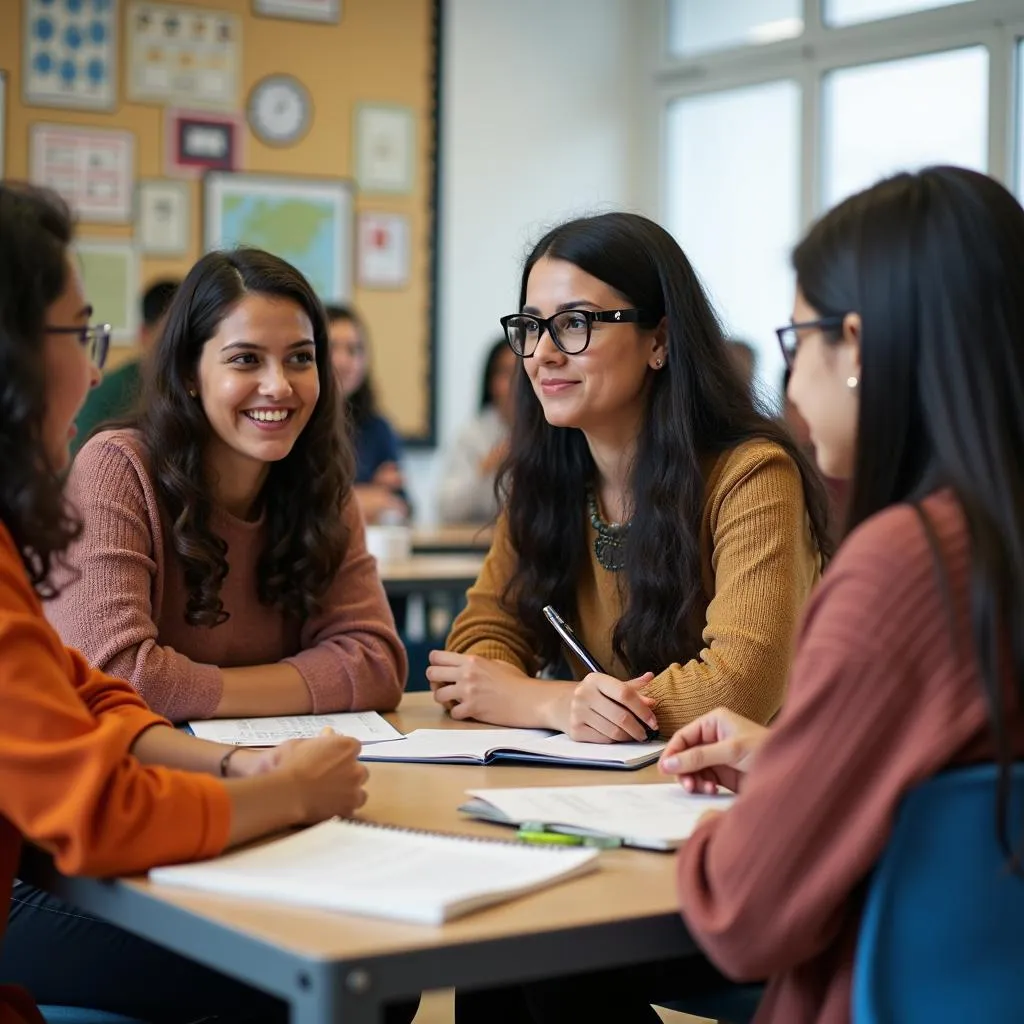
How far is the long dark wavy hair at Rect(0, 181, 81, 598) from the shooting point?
1326 millimetres

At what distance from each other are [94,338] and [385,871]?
59cm

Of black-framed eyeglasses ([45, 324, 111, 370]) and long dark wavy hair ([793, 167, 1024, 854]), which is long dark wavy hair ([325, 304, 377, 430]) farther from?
long dark wavy hair ([793, 167, 1024, 854])

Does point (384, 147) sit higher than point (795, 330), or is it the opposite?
point (384, 147)

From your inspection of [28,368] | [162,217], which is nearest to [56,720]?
[28,368]

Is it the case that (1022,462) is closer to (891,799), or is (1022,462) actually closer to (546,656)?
(891,799)

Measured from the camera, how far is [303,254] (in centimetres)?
681

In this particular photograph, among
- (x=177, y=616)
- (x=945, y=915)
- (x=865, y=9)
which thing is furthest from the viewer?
(x=865, y=9)

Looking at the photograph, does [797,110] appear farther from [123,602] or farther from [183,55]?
[123,602]

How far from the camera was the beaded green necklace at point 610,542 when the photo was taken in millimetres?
2324

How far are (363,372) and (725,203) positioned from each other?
2482 mm

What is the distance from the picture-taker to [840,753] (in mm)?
1134

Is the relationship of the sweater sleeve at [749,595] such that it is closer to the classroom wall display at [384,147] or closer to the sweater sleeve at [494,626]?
the sweater sleeve at [494,626]

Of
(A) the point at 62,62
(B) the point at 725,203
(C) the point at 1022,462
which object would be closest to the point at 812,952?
(C) the point at 1022,462

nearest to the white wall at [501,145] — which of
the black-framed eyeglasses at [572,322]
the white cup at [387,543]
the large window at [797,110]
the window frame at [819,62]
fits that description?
the window frame at [819,62]
